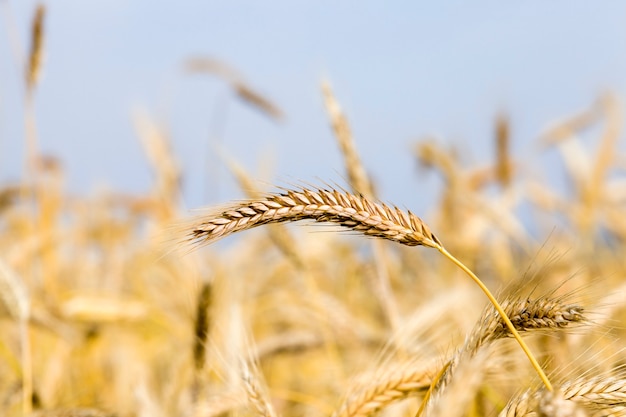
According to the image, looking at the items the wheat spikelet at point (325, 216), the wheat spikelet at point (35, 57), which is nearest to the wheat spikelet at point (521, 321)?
the wheat spikelet at point (325, 216)

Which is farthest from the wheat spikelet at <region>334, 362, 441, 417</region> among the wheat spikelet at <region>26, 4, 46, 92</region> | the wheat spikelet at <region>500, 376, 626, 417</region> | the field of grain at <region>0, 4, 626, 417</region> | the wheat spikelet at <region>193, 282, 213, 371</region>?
the wheat spikelet at <region>26, 4, 46, 92</region>

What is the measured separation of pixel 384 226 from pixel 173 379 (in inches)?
43.6

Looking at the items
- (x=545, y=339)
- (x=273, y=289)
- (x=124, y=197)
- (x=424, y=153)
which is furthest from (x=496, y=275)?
(x=124, y=197)

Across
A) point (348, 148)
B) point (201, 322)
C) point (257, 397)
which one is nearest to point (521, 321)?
point (257, 397)

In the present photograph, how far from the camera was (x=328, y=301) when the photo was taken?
8.02 feet

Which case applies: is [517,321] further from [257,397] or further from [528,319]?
[257,397]

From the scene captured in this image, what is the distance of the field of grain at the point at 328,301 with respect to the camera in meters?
0.93

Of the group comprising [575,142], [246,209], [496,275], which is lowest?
[496,275]

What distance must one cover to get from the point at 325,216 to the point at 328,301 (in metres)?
1.54

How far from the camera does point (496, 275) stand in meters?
3.66

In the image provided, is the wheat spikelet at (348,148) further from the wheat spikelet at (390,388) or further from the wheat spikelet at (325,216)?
the wheat spikelet at (325,216)

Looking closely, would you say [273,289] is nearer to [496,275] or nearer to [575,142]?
[496,275]

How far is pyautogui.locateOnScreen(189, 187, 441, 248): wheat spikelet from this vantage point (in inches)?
36.2

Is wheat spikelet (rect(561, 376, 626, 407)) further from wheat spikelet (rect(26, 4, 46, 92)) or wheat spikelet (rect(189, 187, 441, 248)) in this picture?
wheat spikelet (rect(26, 4, 46, 92))
